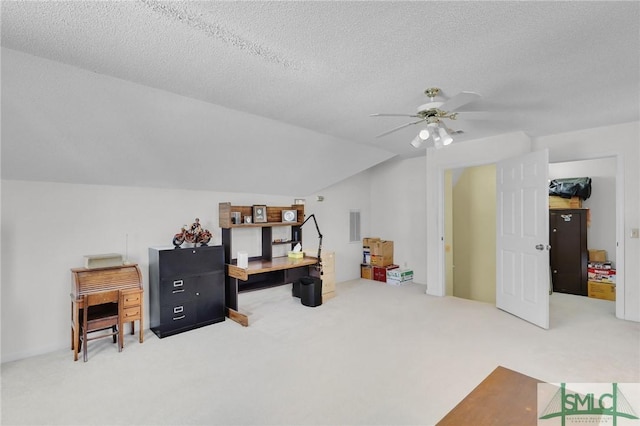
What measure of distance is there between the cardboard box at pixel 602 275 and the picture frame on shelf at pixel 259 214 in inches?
200

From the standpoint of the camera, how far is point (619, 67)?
237 cm

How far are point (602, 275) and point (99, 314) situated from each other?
21.9 feet

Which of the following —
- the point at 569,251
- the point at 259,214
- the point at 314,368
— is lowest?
the point at 314,368

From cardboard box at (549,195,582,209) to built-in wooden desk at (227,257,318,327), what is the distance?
13.6 feet

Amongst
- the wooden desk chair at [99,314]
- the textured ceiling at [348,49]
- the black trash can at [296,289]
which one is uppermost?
the textured ceiling at [348,49]

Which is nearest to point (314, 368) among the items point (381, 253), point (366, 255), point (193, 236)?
point (193, 236)

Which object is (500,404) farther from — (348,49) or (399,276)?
(399,276)

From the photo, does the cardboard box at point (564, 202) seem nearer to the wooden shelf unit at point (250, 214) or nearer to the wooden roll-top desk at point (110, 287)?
the wooden shelf unit at point (250, 214)

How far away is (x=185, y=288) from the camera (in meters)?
3.61

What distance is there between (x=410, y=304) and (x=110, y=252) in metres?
3.85

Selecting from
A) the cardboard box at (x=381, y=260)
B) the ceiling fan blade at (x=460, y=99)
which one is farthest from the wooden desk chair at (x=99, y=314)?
the cardboard box at (x=381, y=260)

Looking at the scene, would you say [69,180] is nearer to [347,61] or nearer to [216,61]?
[216,61]

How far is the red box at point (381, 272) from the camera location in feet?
19.6

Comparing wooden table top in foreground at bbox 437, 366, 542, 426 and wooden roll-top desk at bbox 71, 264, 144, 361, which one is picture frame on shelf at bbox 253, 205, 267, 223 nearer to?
wooden roll-top desk at bbox 71, 264, 144, 361
